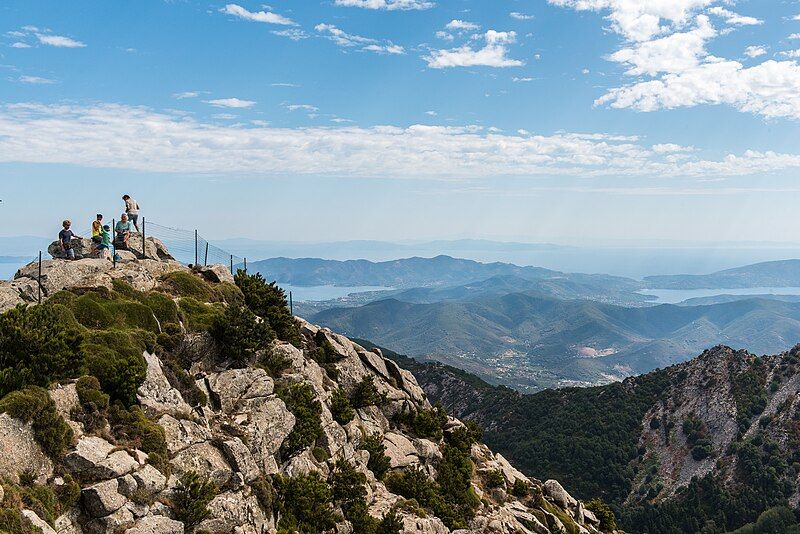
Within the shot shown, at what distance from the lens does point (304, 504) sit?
2089 centimetres

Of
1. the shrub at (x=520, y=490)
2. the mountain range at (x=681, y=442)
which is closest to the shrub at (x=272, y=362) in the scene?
the shrub at (x=520, y=490)

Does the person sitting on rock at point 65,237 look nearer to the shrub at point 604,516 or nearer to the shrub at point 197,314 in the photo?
the shrub at point 197,314

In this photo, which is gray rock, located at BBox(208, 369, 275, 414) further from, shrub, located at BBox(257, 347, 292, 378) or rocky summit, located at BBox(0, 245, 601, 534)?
shrub, located at BBox(257, 347, 292, 378)

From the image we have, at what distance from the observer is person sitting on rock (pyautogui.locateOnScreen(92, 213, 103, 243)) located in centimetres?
3164

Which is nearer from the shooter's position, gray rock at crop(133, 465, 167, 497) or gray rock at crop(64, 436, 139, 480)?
gray rock at crop(64, 436, 139, 480)

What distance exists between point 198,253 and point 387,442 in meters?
19.7

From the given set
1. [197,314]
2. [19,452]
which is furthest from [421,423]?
[19,452]

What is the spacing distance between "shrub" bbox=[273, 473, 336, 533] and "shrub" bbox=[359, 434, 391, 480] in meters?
6.21

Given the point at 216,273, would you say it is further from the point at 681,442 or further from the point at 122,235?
the point at 681,442

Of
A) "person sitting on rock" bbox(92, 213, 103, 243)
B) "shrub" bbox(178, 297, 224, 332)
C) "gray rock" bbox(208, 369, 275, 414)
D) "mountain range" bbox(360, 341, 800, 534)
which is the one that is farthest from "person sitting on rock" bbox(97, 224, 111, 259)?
"mountain range" bbox(360, 341, 800, 534)

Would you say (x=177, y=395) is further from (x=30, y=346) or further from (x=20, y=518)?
(x=20, y=518)

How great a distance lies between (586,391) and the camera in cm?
14225

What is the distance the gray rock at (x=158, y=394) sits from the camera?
19.6 metres

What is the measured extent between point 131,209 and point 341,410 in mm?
20866
